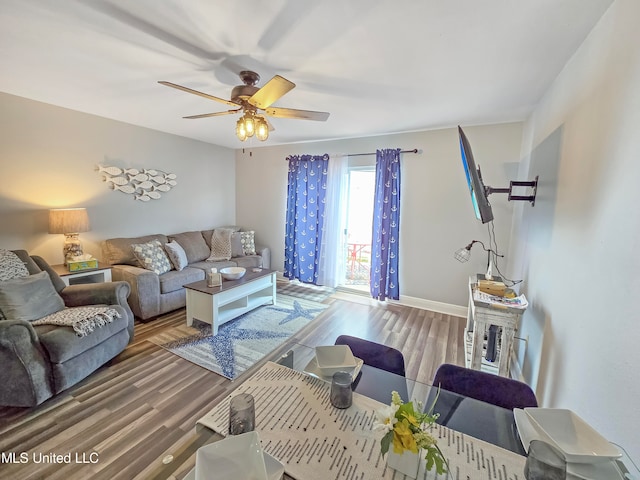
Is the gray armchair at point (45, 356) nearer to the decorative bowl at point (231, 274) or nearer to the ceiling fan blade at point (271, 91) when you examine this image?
the decorative bowl at point (231, 274)

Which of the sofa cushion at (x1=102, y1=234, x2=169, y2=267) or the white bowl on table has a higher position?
the sofa cushion at (x1=102, y1=234, x2=169, y2=267)

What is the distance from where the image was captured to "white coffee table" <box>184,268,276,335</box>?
2762mm

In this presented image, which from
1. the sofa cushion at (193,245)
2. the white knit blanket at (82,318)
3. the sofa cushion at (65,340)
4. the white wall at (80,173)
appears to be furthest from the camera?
the sofa cushion at (193,245)

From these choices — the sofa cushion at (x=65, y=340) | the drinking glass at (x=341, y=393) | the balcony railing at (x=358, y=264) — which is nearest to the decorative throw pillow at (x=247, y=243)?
the balcony railing at (x=358, y=264)

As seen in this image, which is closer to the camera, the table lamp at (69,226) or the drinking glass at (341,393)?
the drinking glass at (341,393)

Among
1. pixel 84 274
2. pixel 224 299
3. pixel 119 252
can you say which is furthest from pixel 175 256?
pixel 224 299

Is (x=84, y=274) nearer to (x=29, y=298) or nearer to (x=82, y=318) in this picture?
(x=29, y=298)

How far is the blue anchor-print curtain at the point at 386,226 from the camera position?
3.62 m

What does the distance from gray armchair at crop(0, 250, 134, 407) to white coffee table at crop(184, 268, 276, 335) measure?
71 cm

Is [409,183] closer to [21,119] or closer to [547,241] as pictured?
[547,241]

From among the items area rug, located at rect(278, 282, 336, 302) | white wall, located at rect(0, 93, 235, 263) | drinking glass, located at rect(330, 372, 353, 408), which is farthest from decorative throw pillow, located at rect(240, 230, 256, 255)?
drinking glass, located at rect(330, 372, 353, 408)

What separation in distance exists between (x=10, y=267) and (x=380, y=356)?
3.00 meters

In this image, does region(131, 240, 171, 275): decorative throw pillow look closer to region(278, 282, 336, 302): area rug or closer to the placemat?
region(278, 282, 336, 302): area rug

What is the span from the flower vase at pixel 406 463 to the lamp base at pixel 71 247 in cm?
372
